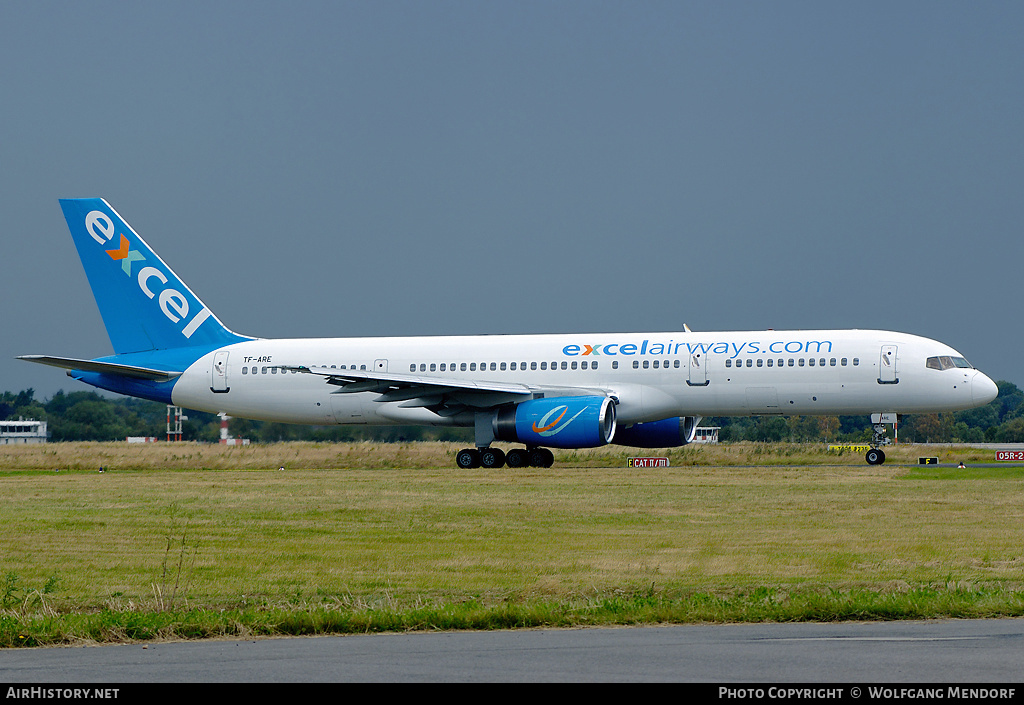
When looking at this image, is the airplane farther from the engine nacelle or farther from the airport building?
the airport building

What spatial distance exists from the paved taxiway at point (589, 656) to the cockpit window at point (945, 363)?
22.1 metres

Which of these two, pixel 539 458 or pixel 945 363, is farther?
pixel 539 458

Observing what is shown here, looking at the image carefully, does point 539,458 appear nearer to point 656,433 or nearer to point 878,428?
point 656,433

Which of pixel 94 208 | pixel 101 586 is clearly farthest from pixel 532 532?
pixel 94 208

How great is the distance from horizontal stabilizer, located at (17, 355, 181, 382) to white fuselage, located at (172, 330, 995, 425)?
69 centimetres

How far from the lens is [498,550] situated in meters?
14.9

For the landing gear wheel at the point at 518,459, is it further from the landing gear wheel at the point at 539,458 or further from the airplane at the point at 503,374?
the landing gear wheel at the point at 539,458

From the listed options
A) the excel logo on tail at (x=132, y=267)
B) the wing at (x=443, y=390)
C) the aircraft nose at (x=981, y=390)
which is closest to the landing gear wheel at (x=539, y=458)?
the wing at (x=443, y=390)

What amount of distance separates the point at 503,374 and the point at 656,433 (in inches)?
183

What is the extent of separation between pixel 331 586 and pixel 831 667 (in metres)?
5.95

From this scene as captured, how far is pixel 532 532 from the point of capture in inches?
658

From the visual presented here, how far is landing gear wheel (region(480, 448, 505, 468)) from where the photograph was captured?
107 ft

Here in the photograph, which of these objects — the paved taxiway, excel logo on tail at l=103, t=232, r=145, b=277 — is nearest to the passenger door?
excel logo on tail at l=103, t=232, r=145, b=277

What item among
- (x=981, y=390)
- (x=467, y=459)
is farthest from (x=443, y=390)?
(x=981, y=390)
